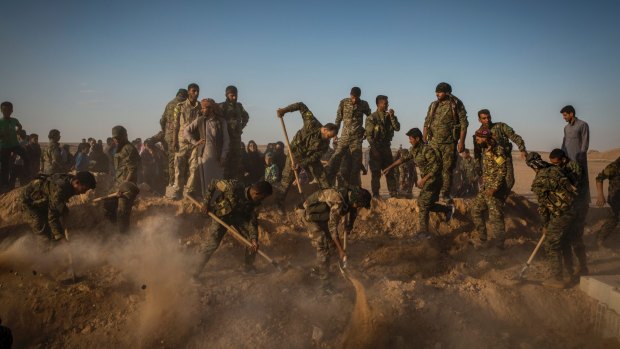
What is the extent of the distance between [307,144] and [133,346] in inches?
160

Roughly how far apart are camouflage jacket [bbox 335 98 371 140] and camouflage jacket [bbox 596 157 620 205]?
4.27 meters

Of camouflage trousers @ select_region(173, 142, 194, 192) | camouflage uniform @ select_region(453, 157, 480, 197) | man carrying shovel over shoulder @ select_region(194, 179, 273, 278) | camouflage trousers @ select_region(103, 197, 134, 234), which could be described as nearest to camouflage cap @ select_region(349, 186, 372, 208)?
man carrying shovel over shoulder @ select_region(194, 179, 273, 278)

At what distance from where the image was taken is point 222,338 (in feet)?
15.3

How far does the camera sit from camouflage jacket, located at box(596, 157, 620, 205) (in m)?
6.94

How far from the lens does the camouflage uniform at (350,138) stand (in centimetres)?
777

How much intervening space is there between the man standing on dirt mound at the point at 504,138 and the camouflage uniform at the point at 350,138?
2148 millimetres

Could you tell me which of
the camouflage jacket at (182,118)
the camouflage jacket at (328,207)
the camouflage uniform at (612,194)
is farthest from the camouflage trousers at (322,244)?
the camouflage uniform at (612,194)

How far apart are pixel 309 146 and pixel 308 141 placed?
3.7 inches

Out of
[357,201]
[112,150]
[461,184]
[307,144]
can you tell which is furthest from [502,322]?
[112,150]

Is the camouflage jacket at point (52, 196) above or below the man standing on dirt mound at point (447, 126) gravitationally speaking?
below

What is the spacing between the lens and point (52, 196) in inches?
216

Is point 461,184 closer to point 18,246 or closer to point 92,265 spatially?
point 92,265

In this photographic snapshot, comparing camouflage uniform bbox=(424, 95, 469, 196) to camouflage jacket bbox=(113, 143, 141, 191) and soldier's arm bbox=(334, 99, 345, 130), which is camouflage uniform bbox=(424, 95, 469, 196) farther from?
camouflage jacket bbox=(113, 143, 141, 191)

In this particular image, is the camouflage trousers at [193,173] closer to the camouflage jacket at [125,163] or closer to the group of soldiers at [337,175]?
the group of soldiers at [337,175]
